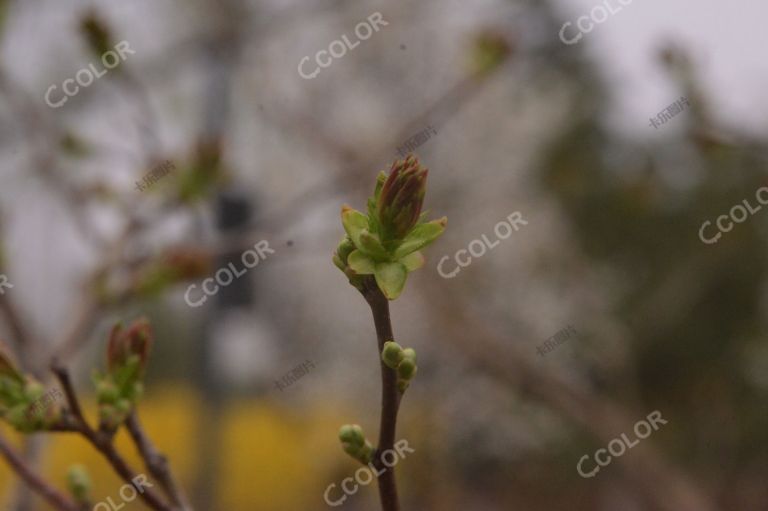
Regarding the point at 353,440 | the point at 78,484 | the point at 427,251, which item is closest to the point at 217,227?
the point at 427,251

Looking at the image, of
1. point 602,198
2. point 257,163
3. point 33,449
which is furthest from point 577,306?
point 33,449

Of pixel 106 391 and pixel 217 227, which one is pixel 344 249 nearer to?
pixel 106 391

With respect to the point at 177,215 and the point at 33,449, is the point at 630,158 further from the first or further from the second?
the point at 33,449

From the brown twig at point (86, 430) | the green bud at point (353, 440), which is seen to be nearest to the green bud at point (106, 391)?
the brown twig at point (86, 430)

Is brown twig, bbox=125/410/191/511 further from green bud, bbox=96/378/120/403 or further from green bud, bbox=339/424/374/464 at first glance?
green bud, bbox=339/424/374/464

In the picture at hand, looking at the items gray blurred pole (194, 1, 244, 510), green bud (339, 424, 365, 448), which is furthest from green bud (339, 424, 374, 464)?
gray blurred pole (194, 1, 244, 510)

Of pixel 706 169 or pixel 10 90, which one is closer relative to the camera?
pixel 10 90
